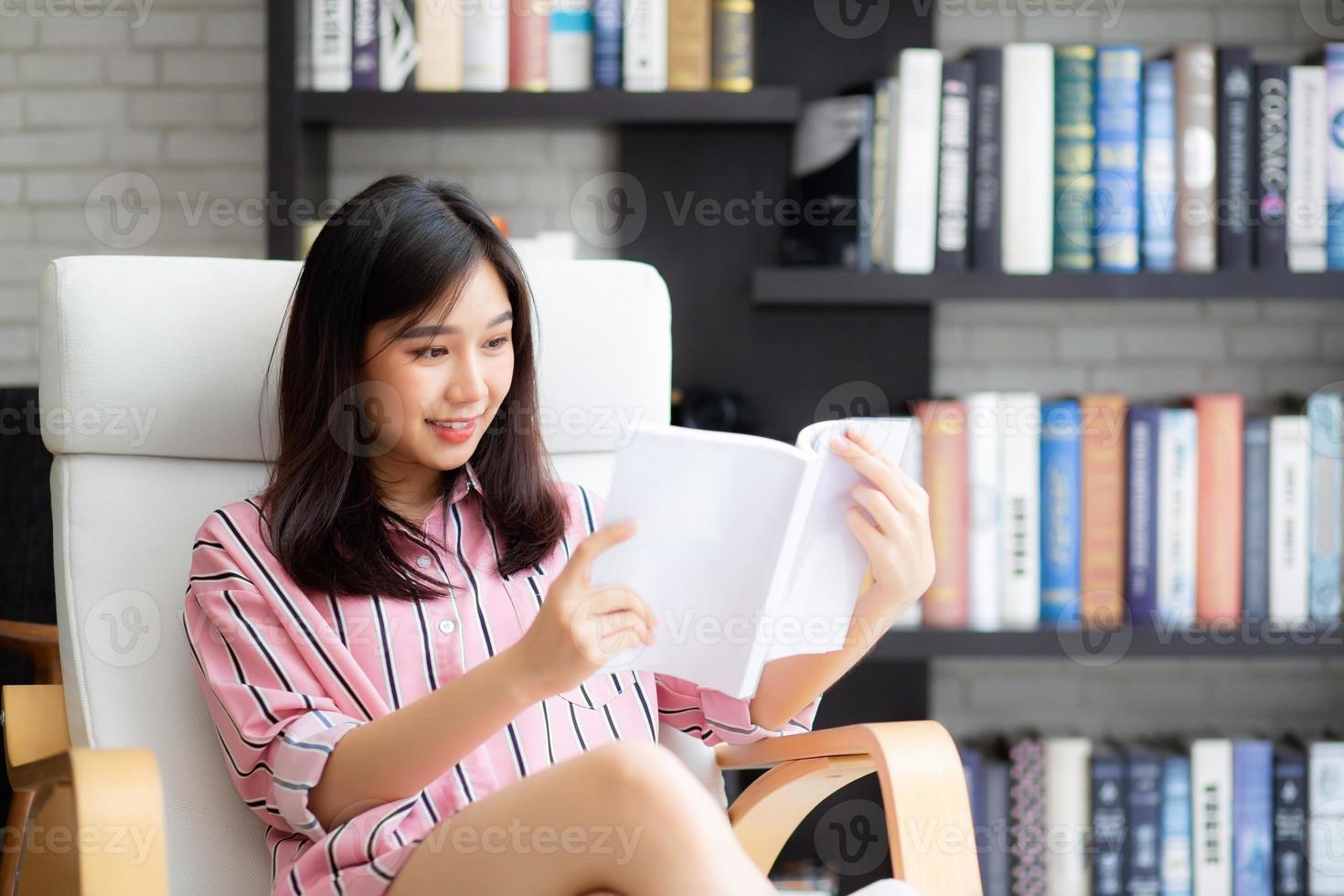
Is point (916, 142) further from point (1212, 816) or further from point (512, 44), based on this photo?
point (1212, 816)

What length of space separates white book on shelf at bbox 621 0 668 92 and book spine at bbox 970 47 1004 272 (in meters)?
0.45

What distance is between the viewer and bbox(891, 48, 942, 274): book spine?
1755 mm

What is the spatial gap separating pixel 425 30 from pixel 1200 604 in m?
1.40

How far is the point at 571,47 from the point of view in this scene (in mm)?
1788

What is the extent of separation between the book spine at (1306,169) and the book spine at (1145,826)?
77 cm

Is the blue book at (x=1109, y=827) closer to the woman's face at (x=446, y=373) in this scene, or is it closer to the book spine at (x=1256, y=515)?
the book spine at (x=1256, y=515)

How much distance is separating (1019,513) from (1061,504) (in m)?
0.06

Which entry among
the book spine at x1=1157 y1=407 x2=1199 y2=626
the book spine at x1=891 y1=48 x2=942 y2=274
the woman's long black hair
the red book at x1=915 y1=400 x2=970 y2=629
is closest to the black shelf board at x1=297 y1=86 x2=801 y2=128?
the book spine at x1=891 y1=48 x2=942 y2=274

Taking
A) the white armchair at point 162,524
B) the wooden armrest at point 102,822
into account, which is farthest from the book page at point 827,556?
the wooden armrest at point 102,822

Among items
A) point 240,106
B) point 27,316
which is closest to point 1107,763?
point 240,106

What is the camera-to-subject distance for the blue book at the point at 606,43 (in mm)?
1771

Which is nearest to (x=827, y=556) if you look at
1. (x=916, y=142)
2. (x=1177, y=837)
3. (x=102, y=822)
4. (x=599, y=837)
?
(x=599, y=837)

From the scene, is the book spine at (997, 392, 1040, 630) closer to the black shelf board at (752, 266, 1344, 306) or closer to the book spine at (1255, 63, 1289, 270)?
the black shelf board at (752, 266, 1344, 306)

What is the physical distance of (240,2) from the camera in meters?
2.05
